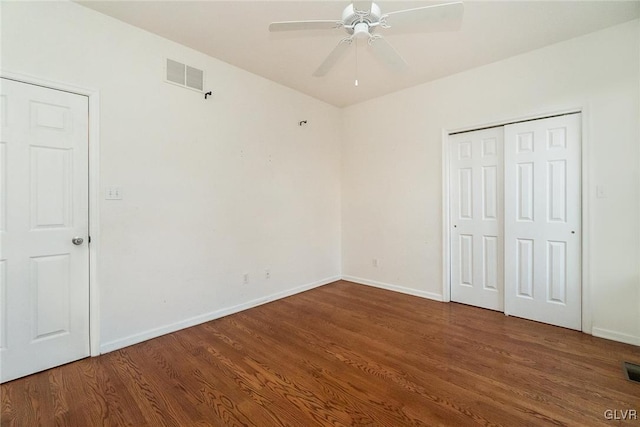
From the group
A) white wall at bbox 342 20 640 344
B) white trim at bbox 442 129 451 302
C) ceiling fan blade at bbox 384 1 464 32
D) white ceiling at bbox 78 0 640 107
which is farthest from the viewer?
white trim at bbox 442 129 451 302

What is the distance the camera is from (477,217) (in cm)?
344

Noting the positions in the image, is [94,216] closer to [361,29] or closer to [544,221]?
[361,29]

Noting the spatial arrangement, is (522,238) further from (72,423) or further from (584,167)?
(72,423)

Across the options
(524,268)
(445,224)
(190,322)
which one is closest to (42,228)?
(190,322)

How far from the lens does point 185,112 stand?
9.45ft

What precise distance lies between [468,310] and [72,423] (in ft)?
11.7

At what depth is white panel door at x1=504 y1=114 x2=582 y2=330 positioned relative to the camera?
9.20 ft

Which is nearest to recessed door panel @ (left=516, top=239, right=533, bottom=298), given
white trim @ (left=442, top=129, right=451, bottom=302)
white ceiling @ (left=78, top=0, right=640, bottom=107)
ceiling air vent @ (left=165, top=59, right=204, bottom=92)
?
white trim @ (left=442, top=129, right=451, bottom=302)

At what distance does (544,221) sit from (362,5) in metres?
2.76

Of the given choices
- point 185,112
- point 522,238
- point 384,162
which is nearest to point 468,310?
point 522,238

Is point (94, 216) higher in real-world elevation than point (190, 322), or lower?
higher

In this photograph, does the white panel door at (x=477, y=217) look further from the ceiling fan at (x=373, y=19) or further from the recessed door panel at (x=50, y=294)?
the recessed door panel at (x=50, y=294)

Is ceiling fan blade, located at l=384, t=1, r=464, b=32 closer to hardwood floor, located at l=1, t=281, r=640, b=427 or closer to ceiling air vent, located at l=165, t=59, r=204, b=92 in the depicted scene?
ceiling air vent, located at l=165, t=59, r=204, b=92

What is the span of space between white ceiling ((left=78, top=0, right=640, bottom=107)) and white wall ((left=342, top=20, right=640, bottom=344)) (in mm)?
241
